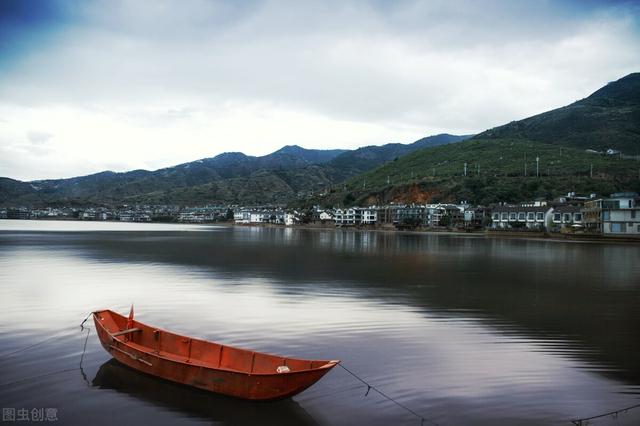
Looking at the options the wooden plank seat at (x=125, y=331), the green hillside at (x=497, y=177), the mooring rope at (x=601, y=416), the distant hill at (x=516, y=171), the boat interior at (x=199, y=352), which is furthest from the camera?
the distant hill at (x=516, y=171)

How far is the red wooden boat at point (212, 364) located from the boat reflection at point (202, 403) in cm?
23

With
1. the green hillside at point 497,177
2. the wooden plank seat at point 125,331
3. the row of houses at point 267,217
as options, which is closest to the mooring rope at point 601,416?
the wooden plank seat at point 125,331

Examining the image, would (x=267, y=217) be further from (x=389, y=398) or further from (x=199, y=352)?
(x=389, y=398)

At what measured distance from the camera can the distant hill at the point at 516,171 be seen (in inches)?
4956

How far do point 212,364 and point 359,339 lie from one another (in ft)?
19.7

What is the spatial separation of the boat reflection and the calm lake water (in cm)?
4

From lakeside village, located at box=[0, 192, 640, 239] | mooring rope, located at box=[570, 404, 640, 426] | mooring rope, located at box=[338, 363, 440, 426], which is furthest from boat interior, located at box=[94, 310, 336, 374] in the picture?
lakeside village, located at box=[0, 192, 640, 239]

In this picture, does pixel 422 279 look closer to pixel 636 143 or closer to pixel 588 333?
pixel 588 333

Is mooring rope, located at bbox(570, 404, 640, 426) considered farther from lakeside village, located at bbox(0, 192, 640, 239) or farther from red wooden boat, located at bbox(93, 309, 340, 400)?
lakeside village, located at bbox(0, 192, 640, 239)

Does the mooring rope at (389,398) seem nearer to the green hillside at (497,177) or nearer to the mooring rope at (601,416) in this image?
the mooring rope at (601,416)

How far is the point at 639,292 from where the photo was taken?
86.5 feet

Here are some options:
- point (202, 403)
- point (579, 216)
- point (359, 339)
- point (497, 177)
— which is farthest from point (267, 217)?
point (202, 403)

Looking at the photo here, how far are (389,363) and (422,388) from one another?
191 centimetres

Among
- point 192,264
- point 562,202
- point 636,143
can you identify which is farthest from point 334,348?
point 636,143
